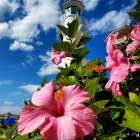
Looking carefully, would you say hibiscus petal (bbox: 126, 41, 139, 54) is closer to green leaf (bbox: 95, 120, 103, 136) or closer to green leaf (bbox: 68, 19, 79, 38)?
green leaf (bbox: 95, 120, 103, 136)

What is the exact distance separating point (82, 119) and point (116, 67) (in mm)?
514

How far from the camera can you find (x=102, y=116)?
146cm

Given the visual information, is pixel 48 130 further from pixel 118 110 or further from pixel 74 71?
pixel 74 71

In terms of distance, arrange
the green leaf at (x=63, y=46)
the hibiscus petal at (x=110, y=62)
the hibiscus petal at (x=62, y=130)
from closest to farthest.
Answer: the hibiscus petal at (x=62, y=130) → the hibiscus petal at (x=110, y=62) → the green leaf at (x=63, y=46)

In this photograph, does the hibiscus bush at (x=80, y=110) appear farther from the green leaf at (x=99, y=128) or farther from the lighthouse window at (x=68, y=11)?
the lighthouse window at (x=68, y=11)

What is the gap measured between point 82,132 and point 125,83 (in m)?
0.98

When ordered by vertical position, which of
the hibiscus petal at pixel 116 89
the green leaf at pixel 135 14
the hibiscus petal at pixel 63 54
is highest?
the hibiscus petal at pixel 63 54

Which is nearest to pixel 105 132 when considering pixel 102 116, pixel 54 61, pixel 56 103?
pixel 102 116

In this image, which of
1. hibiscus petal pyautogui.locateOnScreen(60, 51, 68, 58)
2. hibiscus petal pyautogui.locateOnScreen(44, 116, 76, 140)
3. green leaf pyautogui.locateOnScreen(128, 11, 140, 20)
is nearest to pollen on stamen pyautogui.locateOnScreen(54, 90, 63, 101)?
hibiscus petal pyautogui.locateOnScreen(44, 116, 76, 140)

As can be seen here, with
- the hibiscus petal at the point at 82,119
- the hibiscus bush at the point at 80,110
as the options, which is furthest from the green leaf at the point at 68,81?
the hibiscus petal at the point at 82,119

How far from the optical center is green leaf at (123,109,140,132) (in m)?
0.97

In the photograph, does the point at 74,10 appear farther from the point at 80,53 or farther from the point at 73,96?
the point at 73,96

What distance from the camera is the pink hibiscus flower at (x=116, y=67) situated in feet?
3.93

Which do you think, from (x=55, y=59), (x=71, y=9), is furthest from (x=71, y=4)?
(x=55, y=59)
